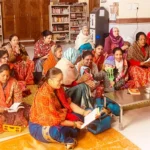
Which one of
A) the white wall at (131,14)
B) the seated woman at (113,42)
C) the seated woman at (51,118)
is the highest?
the white wall at (131,14)

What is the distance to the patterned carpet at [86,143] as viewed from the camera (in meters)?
2.23

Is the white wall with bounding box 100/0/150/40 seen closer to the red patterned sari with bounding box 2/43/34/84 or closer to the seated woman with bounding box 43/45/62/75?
the seated woman with bounding box 43/45/62/75

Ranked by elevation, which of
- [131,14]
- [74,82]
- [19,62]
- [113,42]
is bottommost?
[74,82]

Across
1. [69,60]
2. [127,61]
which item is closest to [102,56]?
[127,61]

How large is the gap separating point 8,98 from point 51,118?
2.42ft

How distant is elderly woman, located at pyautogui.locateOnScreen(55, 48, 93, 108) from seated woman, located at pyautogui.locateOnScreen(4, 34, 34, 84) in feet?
3.97

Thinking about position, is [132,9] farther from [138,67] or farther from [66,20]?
[66,20]

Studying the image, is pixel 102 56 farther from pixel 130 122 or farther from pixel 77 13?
pixel 77 13

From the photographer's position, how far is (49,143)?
229 centimetres

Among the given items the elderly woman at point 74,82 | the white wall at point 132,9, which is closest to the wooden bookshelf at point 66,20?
the white wall at point 132,9

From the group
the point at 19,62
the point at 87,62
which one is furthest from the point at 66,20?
the point at 87,62

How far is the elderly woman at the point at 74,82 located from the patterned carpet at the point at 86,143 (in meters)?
0.43

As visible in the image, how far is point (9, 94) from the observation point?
2674mm

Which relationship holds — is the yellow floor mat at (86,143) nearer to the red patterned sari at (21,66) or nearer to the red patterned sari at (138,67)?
the red patterned sari at (138,67)
